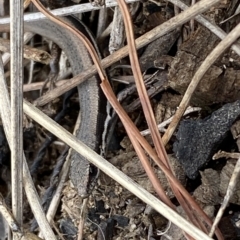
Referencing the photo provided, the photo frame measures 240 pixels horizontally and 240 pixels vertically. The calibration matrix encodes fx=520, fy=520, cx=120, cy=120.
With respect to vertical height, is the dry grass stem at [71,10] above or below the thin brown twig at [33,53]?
above

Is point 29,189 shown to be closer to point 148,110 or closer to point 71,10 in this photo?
point 148,110

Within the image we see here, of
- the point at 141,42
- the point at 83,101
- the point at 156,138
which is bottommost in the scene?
the point at 156,138

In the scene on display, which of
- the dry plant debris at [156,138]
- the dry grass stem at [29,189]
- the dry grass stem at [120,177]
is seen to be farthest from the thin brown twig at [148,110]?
the dry grass stem at [29,189]

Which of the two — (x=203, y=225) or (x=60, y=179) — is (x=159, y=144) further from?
(x=60, y=179)

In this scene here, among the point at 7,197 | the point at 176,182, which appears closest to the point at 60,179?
the point at 7,197

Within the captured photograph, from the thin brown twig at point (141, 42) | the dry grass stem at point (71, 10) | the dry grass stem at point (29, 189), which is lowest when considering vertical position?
the dry grass stem at point (29, 189)

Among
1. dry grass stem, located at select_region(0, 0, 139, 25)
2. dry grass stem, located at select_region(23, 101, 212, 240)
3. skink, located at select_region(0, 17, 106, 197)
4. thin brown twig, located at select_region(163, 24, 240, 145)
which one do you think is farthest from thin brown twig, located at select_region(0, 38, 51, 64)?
thin brown twig, located at select_region(163, 24, 240, 145)

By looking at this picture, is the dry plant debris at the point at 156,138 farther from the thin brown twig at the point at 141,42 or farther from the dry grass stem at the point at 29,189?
the dry grass stem at the point at 29,189

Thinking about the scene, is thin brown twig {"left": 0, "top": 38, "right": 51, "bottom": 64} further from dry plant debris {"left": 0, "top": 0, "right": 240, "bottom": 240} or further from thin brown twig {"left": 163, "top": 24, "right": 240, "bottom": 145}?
thin brown twig {"left": 163, "top": 24, "right": 240, "bottom": 145}

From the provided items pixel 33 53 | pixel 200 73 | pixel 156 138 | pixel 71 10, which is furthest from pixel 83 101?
pixel 200 73
